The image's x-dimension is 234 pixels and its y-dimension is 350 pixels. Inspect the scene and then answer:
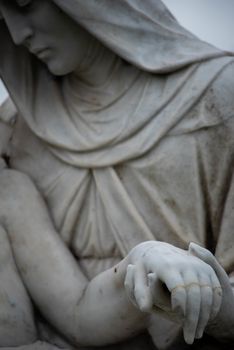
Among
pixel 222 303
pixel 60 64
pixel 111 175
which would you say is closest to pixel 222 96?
pixel 111 175

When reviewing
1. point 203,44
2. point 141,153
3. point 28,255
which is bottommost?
point 28,255

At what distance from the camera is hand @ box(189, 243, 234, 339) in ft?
14.3

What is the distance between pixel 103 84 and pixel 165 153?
0.40 meters

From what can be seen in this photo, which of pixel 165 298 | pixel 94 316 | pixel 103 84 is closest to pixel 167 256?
pixel 165 298

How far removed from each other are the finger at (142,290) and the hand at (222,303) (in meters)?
0.17

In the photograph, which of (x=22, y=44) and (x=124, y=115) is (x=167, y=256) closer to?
(x=124, y=115)

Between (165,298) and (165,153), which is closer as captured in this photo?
(165,298)

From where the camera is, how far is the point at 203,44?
5.12m

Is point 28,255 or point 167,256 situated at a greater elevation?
point 167,256

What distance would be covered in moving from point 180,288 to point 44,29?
135 cm

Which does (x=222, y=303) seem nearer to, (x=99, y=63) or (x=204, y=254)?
(x=204, y=254)

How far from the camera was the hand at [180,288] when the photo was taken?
4.14 metres

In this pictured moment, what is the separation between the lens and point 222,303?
461cm

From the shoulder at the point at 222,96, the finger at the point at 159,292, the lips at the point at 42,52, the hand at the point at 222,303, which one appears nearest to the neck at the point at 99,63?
the lips at the point at 42,52
